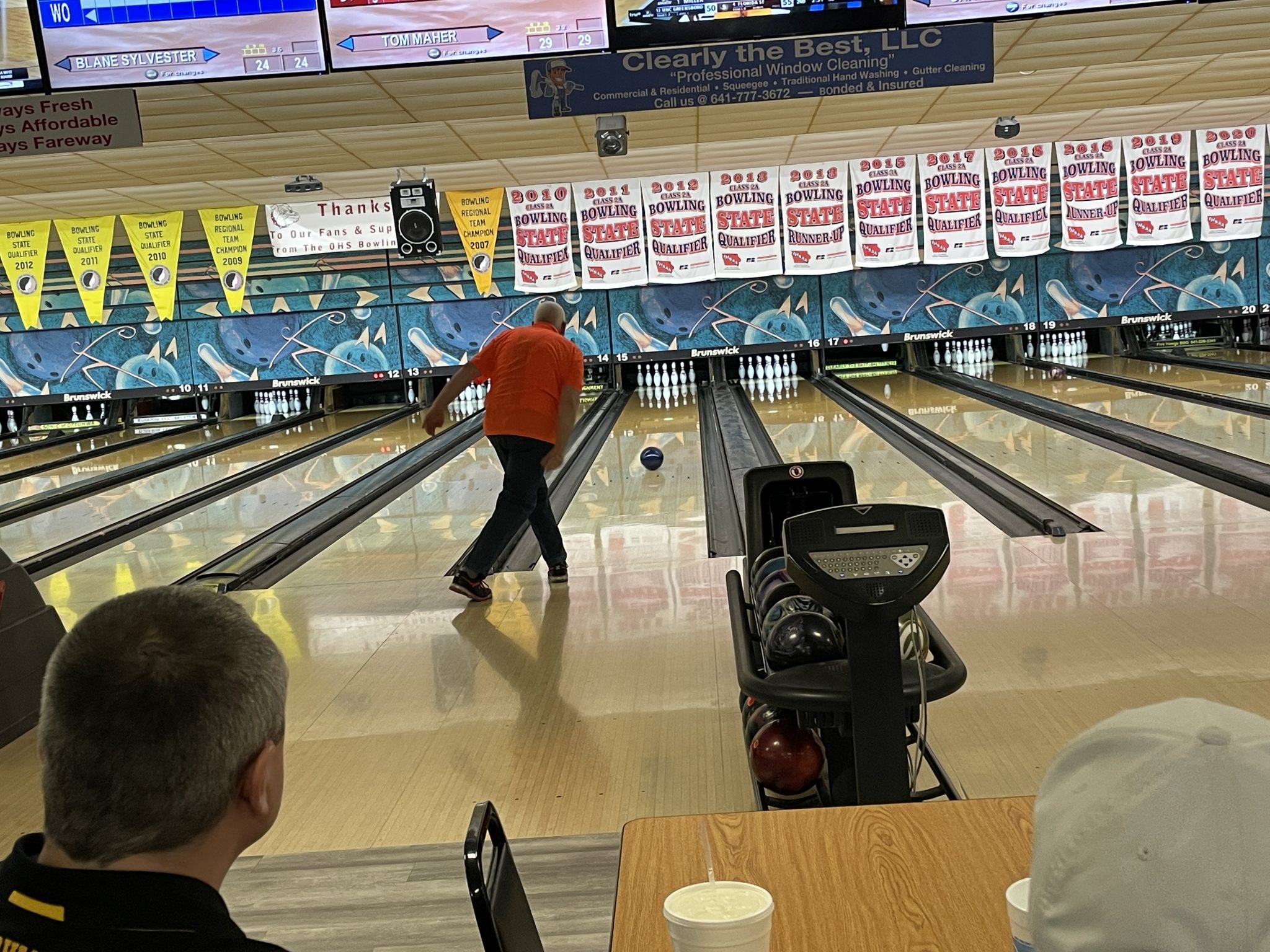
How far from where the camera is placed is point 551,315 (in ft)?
16.5

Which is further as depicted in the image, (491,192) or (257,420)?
(257,420)

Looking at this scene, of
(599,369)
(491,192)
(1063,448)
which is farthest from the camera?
(599,369)

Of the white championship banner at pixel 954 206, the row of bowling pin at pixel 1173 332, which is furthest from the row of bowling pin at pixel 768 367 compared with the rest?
the row of bowling pin at pixel 1173 332

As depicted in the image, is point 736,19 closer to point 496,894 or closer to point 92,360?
point 496,894

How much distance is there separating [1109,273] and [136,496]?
32.4 feet

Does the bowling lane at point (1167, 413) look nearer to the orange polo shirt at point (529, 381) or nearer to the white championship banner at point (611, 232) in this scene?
the white championship banner at point (611, 232)

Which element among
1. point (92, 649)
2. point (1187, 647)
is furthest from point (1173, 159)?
point (92, 649)

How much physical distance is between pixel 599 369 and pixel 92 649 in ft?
44.1

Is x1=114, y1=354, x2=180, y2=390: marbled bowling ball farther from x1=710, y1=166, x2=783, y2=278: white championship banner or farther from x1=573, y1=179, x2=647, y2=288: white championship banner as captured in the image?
x1=710, y1=166, x2=783, y2=278: white championship banner

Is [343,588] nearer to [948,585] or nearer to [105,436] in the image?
[948,585]

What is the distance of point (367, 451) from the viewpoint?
32.6ft

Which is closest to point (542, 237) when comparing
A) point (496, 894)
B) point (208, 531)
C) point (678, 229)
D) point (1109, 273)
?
point (678, 229)

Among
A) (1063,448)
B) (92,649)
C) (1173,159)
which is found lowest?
(1063,448)

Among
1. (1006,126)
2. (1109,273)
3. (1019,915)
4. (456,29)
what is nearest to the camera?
(1019,915)
